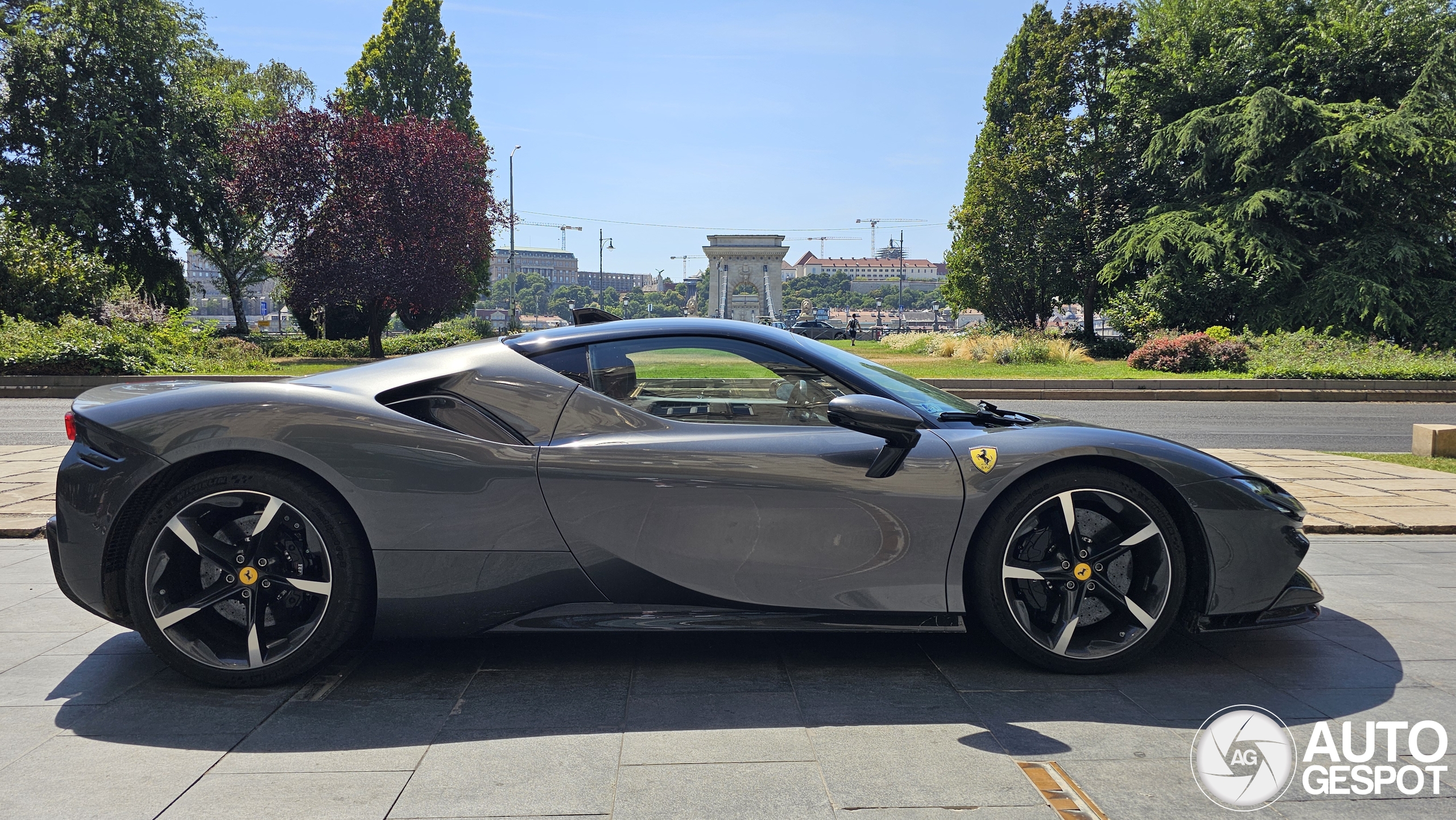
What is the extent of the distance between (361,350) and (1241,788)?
27684 mm

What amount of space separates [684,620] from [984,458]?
1102 millimetres

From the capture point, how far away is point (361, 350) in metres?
27.2

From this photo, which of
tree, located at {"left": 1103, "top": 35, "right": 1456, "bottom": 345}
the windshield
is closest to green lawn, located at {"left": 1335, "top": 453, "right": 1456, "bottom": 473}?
the windshield

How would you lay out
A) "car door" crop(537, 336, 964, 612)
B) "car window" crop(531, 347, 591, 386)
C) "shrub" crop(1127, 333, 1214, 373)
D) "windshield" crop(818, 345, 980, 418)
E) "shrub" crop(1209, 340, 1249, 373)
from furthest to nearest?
"shrub" crop(1127, 333, 1214, 373), "shrub" crop(1209, 340, 1249, 373), "windshield" crop(818, 345, 980, 418), "car window" crop(531, 347, 591, 386), "car door" crop(537, 336, 964, 612)

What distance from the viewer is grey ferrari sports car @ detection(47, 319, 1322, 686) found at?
2951 mm

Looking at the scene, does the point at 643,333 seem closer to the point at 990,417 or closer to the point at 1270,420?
the point at 990,417

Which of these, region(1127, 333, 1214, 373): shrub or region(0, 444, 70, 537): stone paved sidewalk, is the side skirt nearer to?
region(0, 444, 70, 537): stone paved sidewalk

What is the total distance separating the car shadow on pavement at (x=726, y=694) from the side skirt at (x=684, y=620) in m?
0.21

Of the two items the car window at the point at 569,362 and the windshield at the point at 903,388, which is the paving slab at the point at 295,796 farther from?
the windshield at the point at 903,388

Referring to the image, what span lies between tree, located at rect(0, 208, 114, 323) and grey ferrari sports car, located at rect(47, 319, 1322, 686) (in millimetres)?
19873

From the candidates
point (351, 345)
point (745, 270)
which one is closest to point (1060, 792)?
point (351, 345)

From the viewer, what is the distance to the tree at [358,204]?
81.8 feet

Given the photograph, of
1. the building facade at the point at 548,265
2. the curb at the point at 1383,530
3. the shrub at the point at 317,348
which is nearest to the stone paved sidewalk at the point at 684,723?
the curb at the point at 1383,530

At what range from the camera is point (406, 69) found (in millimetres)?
38719
